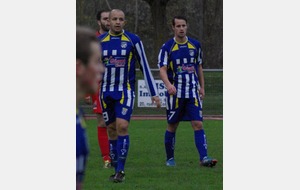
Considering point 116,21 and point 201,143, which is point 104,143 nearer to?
point 201,143

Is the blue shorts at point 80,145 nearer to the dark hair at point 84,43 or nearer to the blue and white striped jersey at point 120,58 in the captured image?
the dark hair at point 84,43

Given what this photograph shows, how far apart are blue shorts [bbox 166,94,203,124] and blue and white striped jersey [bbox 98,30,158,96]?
32.1 inches

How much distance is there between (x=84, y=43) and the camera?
3535mm

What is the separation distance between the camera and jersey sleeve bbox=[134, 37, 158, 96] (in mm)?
6668

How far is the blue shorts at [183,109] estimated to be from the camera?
770cm

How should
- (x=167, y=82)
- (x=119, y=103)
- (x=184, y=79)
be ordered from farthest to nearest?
(x=184, y=79), (x=167, y=82), (x=119, y=103)

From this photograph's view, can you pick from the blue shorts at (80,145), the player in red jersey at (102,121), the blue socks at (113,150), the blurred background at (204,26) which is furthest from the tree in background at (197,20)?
the blue shorts at (80,145)

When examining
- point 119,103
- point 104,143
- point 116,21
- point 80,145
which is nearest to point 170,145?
point 104,143

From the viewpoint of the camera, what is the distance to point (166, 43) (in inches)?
302

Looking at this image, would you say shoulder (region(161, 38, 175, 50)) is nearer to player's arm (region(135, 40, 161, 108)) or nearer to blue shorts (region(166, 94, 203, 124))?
blue shorts (region(166, 94, 203, 124))

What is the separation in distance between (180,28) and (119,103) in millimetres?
942
